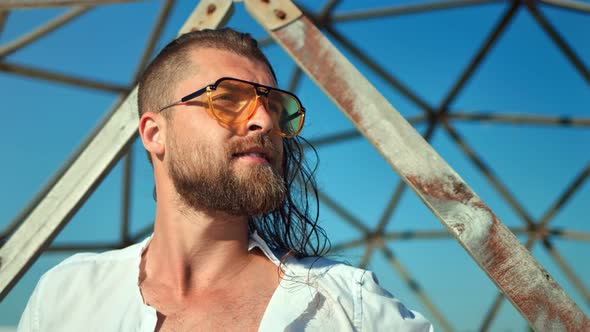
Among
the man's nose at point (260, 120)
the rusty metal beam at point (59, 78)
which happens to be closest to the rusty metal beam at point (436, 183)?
the man's nose at point (260, 120)

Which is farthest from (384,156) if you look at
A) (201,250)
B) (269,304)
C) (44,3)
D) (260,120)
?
(44,3)

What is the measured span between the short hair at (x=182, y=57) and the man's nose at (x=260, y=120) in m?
0.32

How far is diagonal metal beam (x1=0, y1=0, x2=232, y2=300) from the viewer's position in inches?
132

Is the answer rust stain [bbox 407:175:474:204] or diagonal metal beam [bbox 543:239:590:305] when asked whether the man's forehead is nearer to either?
rust stain [bbox 407:175:474:204]

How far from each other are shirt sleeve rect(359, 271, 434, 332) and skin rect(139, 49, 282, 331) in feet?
Answer: 1.35

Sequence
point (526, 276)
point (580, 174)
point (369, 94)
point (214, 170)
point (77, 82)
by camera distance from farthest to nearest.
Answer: point (580, 174) → point (77, 82) → point (369, 94) → point (214, 170) → point (526, 276)

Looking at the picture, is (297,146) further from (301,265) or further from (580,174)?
(580,174)

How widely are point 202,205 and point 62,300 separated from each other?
71cm

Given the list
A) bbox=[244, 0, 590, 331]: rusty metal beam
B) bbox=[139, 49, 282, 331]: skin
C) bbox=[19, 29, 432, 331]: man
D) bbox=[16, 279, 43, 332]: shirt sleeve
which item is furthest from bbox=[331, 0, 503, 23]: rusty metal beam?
bbox=[16, 279, 43, 332]: shirt sleeve

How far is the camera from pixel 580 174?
8992 mm

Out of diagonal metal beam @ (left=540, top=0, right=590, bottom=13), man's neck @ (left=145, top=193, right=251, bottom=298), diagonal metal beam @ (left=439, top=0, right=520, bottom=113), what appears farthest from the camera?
diagonal metal beam @ (left=439, top=0, right=520, bottom=113)

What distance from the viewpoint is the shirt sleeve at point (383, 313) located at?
2.47 m

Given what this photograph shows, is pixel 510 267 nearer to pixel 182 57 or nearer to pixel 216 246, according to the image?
pixel 216 246

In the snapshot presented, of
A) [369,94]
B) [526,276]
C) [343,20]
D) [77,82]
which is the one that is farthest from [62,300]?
[343,20]
